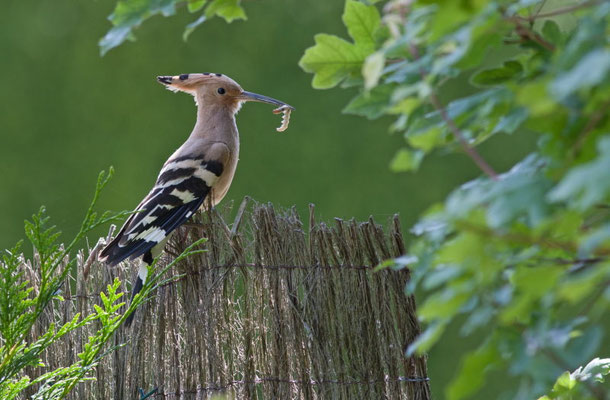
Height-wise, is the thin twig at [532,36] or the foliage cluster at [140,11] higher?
the foliage cluster at [140,11]

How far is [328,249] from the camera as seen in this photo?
1969 mm

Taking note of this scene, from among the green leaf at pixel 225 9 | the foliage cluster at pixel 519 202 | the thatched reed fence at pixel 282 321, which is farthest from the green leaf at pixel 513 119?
the thatched reed fence at pixel 282 321

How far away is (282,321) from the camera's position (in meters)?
1.93

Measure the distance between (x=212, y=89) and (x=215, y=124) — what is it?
0.42 feet

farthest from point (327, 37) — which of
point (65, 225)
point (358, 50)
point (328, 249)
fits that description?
point (65, 225)

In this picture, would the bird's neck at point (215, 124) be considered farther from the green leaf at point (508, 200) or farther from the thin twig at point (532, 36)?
the green leaf at point (508, 200)

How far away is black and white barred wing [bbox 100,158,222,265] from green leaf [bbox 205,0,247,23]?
1.26 metres

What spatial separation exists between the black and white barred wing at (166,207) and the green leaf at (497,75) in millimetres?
1311

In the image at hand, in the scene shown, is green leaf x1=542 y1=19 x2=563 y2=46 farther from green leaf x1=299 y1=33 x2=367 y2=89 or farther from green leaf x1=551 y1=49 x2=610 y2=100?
green leaf x1=551 y1=49 x2=610 y2=100

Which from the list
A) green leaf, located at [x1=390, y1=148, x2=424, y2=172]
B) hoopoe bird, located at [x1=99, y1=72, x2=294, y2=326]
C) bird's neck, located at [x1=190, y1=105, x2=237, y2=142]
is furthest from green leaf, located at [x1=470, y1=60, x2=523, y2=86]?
bird's neck, located at [x1=190, y1=105, x2=237, y2=142]

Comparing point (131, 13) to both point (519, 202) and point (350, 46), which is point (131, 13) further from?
point (519, 202)

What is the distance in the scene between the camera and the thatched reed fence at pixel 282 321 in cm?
191

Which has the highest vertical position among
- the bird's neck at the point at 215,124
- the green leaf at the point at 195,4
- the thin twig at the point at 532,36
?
the bird's neck at the point at 215,124

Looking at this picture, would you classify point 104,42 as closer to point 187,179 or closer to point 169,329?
point 169,329
